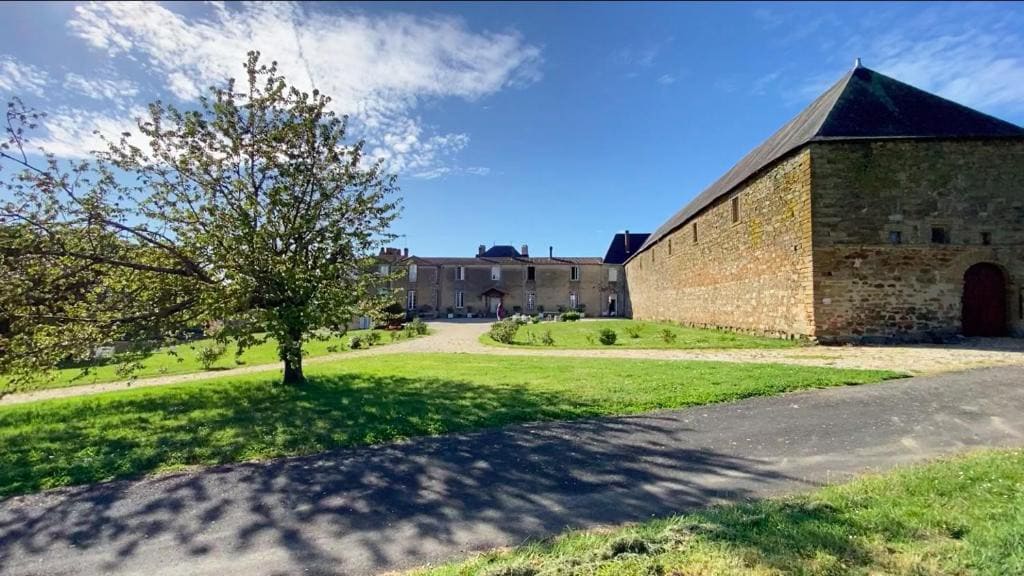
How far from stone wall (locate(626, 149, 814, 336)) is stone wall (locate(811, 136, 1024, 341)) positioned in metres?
0.56

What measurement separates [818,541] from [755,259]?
15.6 metres

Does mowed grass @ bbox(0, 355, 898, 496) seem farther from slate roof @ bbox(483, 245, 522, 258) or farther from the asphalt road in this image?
slate roof @ bbox(483, 245, 522, 258)

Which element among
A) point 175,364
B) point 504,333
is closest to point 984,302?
point 504,333

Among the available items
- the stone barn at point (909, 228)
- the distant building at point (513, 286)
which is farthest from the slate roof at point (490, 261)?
the stone barn at point (909, 228)

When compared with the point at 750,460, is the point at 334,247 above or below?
above

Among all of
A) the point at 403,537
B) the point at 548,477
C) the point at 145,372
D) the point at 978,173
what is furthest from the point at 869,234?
the point at 145,372

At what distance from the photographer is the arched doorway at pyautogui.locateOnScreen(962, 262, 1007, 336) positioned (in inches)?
516

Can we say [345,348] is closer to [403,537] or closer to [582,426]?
[582,426]

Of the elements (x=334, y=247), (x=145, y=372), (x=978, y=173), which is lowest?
(x=145, y=372)

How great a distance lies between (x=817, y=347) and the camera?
12586 millimetres

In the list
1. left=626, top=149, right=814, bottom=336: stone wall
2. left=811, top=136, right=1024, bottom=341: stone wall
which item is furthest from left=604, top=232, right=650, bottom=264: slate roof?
left=811, top=136, right=1024, bottom=341: stone wall

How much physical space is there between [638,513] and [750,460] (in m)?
1.63

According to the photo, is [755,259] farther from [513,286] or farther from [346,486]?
[513,286]

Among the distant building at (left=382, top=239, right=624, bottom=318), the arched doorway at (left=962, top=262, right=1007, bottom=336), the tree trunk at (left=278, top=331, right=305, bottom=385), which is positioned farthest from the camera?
the distant building at (left=382, top=239, right=624, bottom=318)
